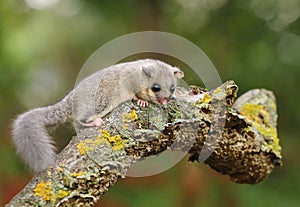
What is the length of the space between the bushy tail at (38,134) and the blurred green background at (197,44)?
1.81m

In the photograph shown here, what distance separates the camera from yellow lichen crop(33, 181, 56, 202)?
1.33 meters

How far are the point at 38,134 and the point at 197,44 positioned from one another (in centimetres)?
278

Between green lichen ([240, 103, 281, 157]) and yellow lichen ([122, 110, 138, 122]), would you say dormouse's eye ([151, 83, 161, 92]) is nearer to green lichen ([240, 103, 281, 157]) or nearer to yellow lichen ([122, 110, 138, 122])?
yellow lichen ([122, 110, 138, 122])

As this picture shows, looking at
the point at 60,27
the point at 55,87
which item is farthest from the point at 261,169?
the point at 60,27

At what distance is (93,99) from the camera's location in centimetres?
183

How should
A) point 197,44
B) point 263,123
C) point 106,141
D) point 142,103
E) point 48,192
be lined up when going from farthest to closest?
point 197,44 < point 263,123 < point 142,103 < point 106,141 < point 48,192

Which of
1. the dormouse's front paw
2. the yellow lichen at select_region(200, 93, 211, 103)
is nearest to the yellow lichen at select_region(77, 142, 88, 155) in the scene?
the dormouse's front paw

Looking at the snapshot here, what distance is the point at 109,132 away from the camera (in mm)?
1468

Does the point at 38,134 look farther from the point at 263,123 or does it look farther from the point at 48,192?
the point at 263,123

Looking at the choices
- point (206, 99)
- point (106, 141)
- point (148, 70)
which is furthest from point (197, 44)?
point (106, 141)

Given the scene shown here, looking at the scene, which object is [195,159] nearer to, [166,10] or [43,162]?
[43,162]

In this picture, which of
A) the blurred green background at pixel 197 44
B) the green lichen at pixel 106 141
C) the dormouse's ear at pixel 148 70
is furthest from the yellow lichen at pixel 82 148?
the blurred green background at pixel 197 44

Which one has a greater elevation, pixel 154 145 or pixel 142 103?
pixel 142 103

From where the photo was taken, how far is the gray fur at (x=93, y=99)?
163 cm
